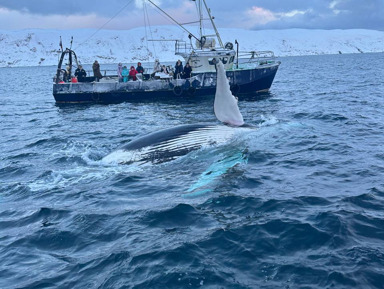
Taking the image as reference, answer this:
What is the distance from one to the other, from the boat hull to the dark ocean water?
15.3 m

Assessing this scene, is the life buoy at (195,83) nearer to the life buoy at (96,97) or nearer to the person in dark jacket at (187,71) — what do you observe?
the person in dark jacket at (187,71)

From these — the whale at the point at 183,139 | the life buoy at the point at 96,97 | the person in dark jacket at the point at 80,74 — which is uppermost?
the person in dark jacket at the point at 80,74

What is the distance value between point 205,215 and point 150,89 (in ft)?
77.1

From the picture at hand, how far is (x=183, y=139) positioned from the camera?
11547 mm

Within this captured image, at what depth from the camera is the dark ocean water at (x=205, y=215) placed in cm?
579

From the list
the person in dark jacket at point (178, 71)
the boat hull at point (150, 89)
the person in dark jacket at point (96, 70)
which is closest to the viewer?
the boat hull at point (150, 89)

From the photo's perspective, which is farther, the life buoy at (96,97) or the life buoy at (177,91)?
the life buoy at (96,97)

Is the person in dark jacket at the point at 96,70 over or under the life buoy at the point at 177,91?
over

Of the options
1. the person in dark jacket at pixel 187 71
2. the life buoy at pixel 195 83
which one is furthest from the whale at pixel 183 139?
the person in dark jacket at pixel 187 71

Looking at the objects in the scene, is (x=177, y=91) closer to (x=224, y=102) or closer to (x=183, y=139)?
(x=224, y=102)

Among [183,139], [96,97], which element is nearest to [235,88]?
[96,97]

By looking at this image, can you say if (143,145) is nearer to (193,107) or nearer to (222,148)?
(222,148)

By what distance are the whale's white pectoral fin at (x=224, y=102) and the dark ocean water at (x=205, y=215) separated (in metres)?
0.70

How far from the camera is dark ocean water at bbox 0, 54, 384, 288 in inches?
228
